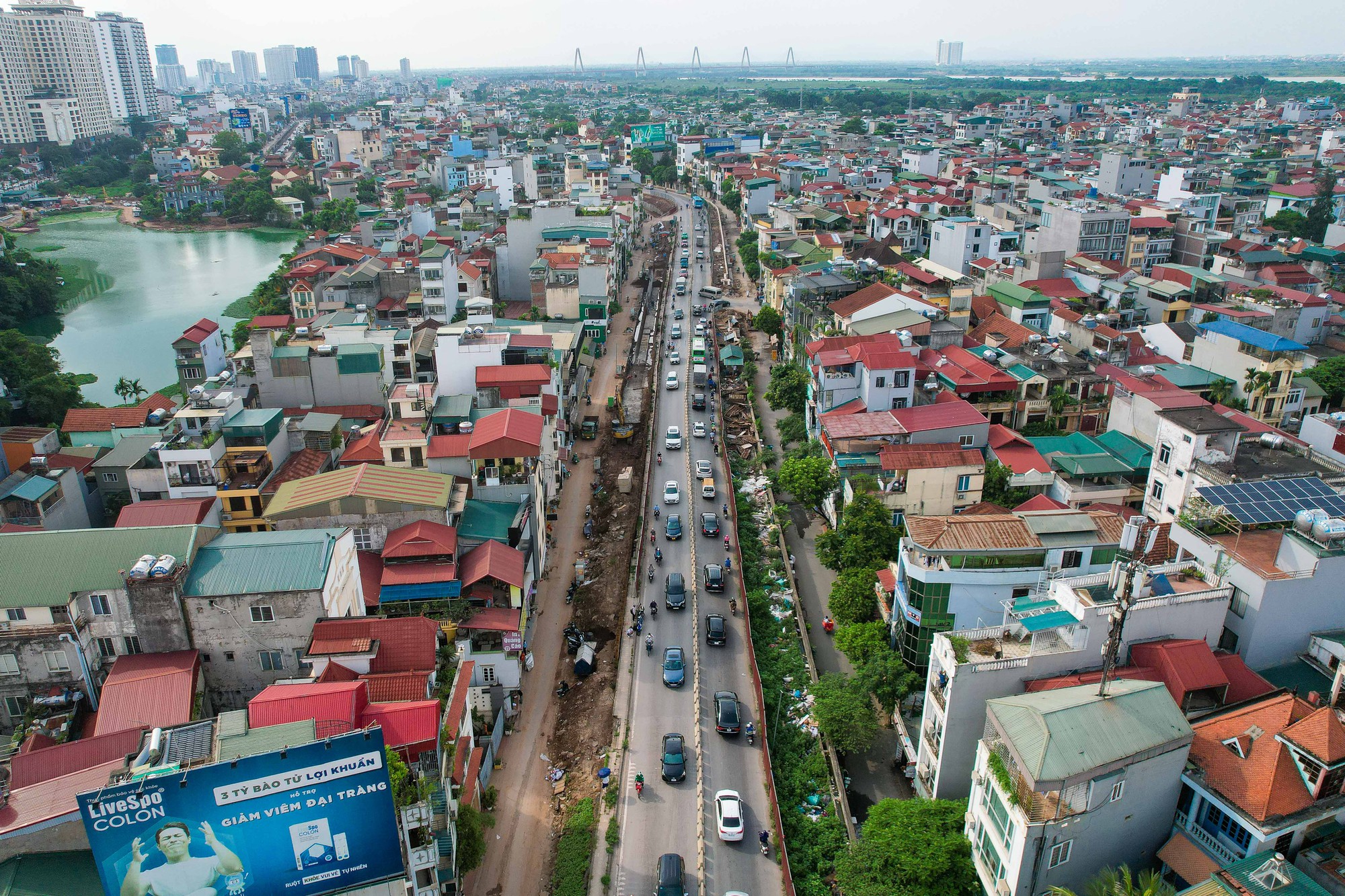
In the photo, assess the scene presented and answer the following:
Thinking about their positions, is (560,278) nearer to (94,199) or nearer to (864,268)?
(864,268)

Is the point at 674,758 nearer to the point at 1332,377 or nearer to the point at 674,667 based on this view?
the point at 674,667

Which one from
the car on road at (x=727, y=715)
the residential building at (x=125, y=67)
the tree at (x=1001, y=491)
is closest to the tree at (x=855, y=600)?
the car on road at (x=727, y=715)

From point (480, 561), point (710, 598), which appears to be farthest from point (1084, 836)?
point (480, 561)

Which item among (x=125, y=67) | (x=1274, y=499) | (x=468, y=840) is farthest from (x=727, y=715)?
(x=125, y=67)

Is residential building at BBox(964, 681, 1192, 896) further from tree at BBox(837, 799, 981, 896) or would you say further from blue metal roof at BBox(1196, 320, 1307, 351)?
blue metal roof at BBox(1196, 320, 1307, 351)

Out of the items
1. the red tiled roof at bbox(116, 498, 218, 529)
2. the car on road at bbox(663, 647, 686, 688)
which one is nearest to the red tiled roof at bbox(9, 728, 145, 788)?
the red tiled roof at bbox(116, 498, 218, 529)

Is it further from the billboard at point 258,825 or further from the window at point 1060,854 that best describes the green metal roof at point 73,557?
the window at point 1060,854
